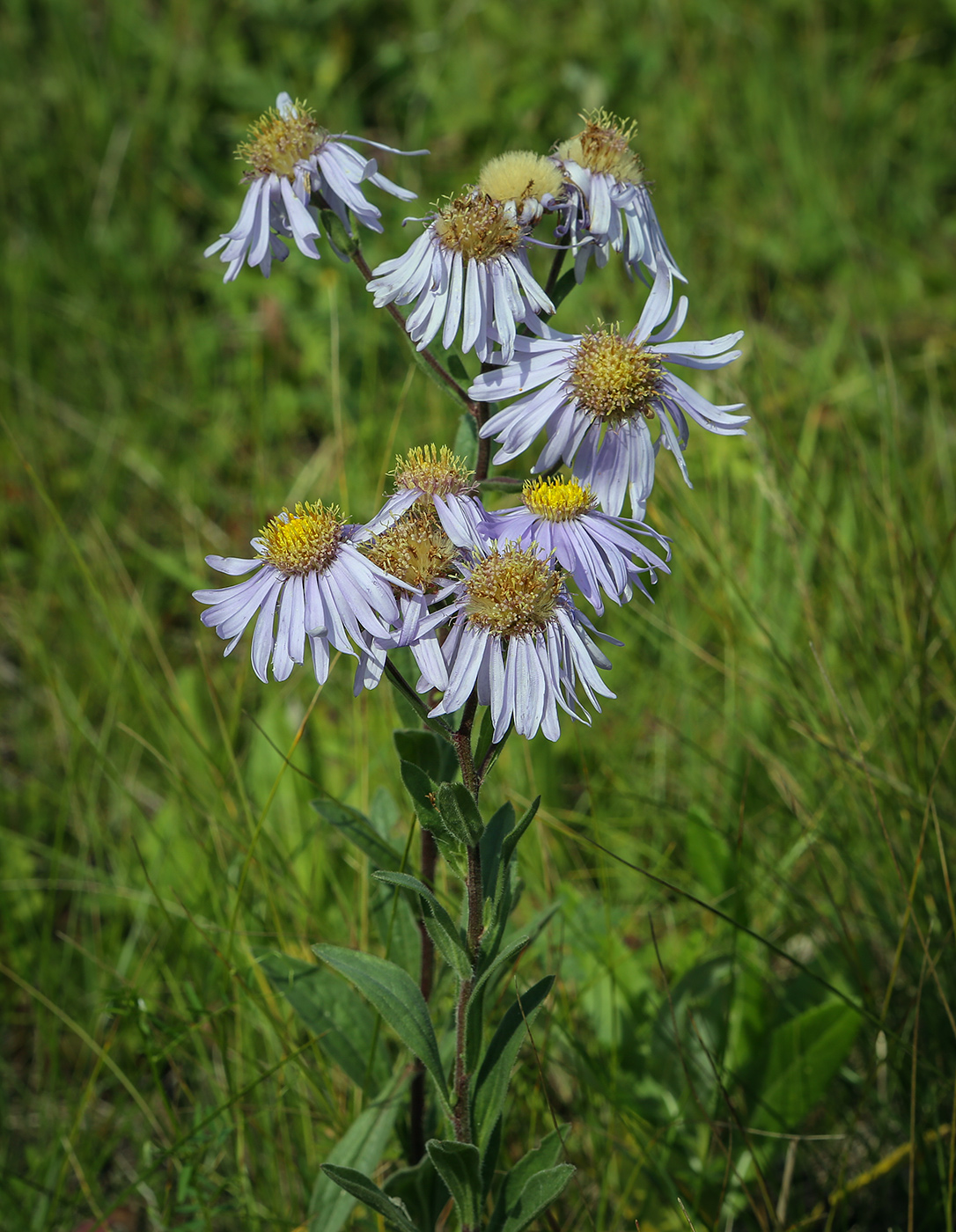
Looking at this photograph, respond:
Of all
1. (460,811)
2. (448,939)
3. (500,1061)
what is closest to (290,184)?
(460,811)

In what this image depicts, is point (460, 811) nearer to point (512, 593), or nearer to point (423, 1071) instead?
point (512, 593)

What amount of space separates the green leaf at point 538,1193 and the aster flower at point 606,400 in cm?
104

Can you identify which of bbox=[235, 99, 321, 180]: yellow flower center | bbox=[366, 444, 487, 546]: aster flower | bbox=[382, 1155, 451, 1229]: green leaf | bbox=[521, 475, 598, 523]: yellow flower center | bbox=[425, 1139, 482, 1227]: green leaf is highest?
bbox=[235, 99, 321, 180]: yellow flower center

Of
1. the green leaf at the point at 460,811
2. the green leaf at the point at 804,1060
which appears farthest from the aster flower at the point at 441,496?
the green leaf at the point at 804,1060

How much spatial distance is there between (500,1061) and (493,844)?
1.18 feet

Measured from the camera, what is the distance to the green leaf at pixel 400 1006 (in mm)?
1664

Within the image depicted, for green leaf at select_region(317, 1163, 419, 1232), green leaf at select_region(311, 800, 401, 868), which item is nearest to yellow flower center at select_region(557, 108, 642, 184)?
green leaf at select_region(311, 800, 401, 868)

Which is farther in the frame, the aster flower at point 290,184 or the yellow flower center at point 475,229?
the aster flower at point 290,184

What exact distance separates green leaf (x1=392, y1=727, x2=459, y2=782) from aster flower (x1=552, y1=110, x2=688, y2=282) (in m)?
0.85

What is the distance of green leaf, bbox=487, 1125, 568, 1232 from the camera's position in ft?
5.73

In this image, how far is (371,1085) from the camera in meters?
2.12

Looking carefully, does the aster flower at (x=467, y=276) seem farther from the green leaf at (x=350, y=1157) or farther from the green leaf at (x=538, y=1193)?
the green leaf at (x=350, y=1157)

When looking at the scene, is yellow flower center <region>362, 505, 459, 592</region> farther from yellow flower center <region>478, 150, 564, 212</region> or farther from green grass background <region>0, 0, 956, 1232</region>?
yellow flower center <region>478, 150, 564, 212</region>

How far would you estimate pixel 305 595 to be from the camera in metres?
1.57
